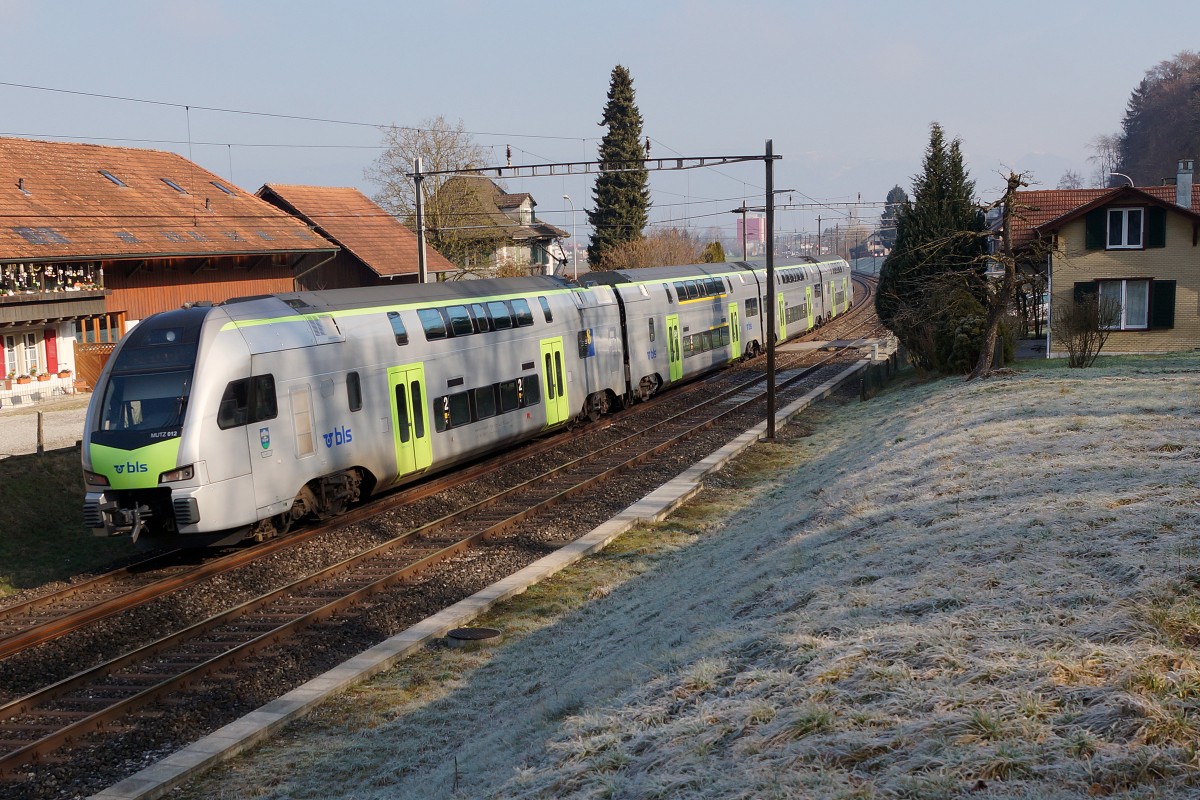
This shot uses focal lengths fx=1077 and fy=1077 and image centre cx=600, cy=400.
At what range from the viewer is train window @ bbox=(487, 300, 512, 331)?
838 inches

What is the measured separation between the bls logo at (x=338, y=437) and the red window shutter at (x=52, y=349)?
19.2 m

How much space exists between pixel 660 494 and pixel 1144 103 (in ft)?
395

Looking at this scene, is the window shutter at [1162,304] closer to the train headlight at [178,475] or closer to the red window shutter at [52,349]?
the train headlight at [178,475]

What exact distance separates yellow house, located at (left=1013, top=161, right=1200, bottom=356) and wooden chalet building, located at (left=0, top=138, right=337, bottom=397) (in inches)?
1056

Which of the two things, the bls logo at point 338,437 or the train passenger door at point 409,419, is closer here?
the bls logo at point 338,437

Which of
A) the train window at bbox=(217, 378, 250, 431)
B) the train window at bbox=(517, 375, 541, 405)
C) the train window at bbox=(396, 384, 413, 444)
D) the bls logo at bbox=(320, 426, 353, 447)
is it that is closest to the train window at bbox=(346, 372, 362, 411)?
the bls logo at bbox=(320, 426, 353, 447)

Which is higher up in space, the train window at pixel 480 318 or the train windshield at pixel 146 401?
the train window at pixel 480 318

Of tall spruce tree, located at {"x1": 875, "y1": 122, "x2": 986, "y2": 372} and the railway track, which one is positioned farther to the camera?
tall spruce tree, located at {"x1": 875, "y1": 122, "x2": 986, "y2": 372}

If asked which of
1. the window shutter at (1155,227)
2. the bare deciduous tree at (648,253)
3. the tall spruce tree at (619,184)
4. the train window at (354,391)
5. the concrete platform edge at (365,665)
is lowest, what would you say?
the concrete platform edge at (365,665)

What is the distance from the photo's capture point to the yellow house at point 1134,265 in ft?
108

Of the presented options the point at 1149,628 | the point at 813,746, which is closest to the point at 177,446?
the point at 813,746

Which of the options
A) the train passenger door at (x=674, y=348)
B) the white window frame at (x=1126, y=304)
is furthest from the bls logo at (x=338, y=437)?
the white window frame at (x=1126, y=304)

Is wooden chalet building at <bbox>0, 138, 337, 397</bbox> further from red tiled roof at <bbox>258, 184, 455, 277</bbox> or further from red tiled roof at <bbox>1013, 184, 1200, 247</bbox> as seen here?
red tiled roof at <bbox>1013, 184, 1200, 247</bbox>

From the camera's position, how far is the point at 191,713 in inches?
397
